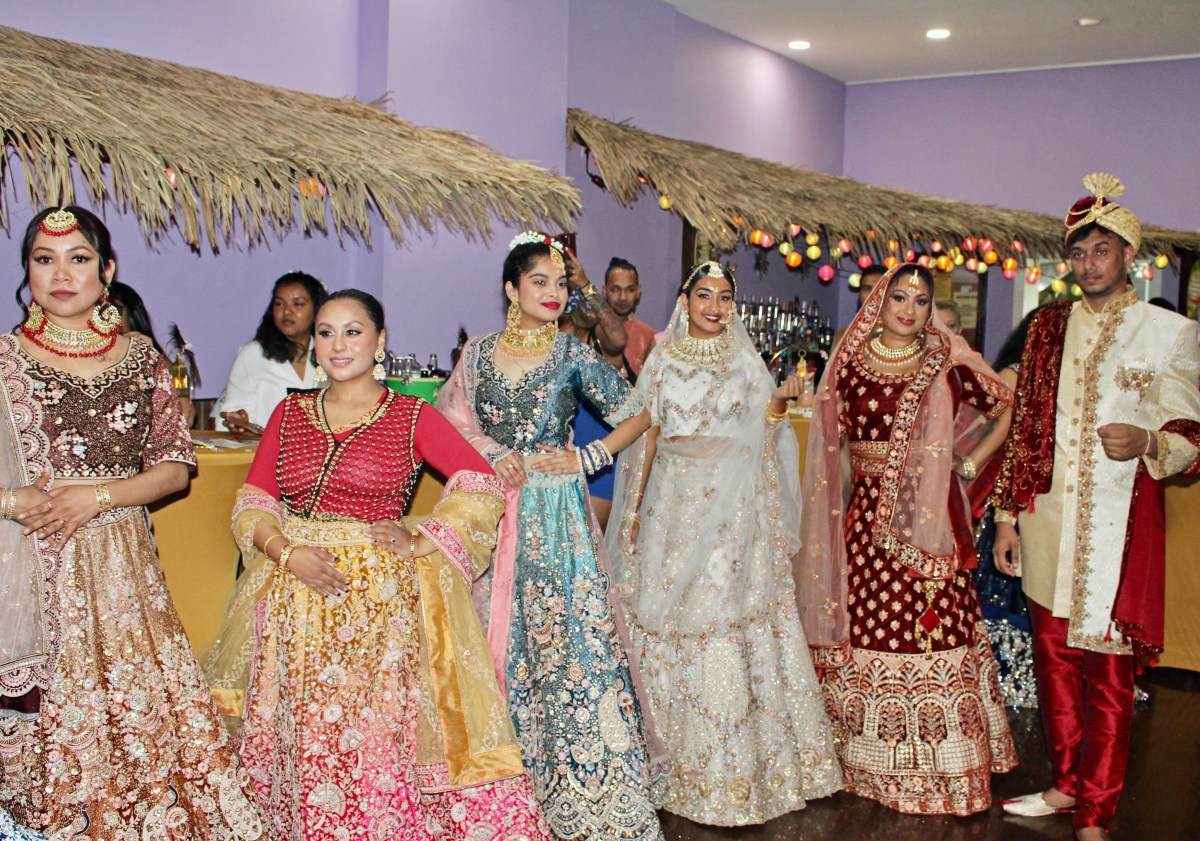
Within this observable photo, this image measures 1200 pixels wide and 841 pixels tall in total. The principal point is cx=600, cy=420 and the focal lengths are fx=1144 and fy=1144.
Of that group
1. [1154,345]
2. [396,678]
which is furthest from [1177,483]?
[396,678]

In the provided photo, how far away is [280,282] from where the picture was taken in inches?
188

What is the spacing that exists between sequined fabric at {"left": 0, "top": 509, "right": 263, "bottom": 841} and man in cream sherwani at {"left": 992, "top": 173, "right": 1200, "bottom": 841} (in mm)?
2393

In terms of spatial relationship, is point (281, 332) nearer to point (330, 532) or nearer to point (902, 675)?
point (330, 532)

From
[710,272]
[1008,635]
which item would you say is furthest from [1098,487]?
→ [1008,635]

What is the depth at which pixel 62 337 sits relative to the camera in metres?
2.69

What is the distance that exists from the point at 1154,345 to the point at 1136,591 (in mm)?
731

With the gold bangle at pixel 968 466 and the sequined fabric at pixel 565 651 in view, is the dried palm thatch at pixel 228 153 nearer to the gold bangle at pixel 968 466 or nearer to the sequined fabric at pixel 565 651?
the sequined fabric at pixel 565 651

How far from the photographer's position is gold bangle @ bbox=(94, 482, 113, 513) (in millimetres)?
2660

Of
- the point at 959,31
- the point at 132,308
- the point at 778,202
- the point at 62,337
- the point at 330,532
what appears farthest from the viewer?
the point at 959,31

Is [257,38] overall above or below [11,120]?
above

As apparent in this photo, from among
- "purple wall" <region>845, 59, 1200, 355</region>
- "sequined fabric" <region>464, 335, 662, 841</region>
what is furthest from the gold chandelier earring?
"purple wall" <region>845, 59, 1200, 355</region>

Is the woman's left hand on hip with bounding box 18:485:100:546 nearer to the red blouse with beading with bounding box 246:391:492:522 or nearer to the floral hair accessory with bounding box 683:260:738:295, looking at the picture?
the red blouse with beading with bounding box 246:391:492:522

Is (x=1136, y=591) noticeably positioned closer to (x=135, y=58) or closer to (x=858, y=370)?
(x=858, y=370)

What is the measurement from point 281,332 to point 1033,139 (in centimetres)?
749
